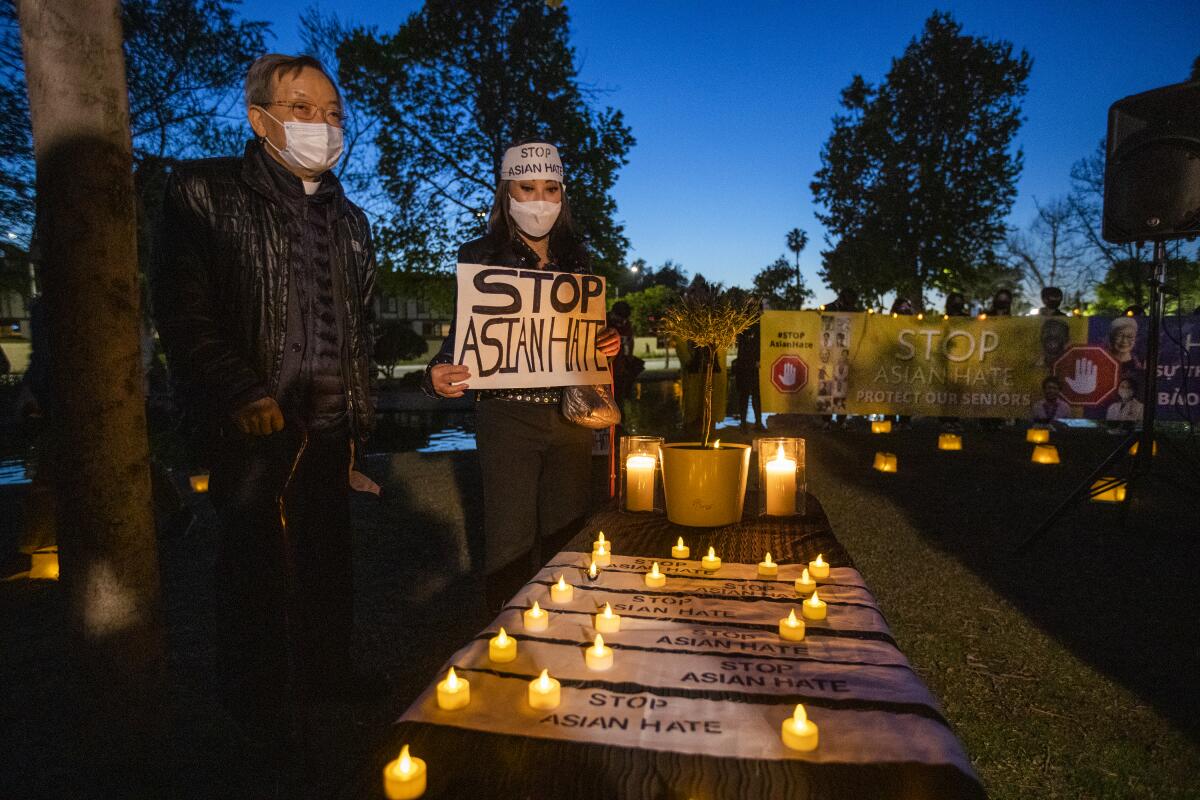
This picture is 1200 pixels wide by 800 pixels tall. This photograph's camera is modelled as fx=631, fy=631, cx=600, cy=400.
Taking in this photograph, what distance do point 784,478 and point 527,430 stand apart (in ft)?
4.03

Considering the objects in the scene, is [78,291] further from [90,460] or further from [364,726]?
[364,726]

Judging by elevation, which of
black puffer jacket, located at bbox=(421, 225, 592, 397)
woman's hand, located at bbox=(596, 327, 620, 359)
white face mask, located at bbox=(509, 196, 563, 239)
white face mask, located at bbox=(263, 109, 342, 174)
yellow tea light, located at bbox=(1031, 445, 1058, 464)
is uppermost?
white face mask, located at bbox=(263, 109, 342, 174)

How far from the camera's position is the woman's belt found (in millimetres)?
2998

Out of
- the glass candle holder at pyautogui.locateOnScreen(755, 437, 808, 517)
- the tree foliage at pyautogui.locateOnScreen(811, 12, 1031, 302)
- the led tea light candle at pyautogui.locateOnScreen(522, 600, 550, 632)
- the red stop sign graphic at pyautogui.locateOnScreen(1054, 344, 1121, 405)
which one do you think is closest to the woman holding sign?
the glass candle holder at pyautogui.locateOnScreen(755, 437, 808, 517)

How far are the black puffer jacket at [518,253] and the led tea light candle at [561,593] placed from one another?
1.41 metres

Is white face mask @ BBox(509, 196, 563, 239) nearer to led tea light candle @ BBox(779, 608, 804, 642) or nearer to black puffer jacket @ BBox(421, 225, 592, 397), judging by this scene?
black puffer jacket @ BBox(421, 225, 592, 397)

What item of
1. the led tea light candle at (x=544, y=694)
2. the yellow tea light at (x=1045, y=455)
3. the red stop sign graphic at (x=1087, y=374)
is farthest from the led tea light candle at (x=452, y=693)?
the red stop sign graphic at (x=1087, y=374)

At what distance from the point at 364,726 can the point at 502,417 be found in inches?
59.2

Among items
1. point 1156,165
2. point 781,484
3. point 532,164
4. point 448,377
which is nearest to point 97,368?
point 448,377

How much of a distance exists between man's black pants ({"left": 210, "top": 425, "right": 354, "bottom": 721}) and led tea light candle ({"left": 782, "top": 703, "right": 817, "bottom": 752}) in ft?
5.60

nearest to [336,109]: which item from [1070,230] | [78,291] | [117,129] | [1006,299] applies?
[117,129]

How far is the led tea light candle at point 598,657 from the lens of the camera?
4.73 ft

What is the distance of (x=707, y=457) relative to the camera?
2.57 m

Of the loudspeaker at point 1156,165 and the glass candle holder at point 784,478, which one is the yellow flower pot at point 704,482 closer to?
the glass candle holder at point 784,478
